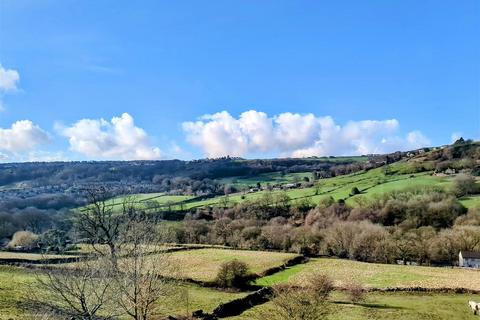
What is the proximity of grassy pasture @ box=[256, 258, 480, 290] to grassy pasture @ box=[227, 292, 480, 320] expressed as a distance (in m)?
3.67

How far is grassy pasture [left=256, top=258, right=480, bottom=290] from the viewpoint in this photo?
57.3 m

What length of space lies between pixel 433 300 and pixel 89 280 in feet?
126

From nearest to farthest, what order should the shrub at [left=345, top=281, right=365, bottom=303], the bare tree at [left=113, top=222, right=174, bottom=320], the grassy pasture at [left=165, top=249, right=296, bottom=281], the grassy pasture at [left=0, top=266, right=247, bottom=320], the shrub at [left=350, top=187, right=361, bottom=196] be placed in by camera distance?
the bare tree at [left=113, top=222, right=174, bottom=320], the grassy pasture at [left=0, top=266, right=247, bottom=320], the shrub at [left=345, top=281, right=365, bottom=303], the grassy pasture at [left=165, top=249, right=296, bottom=281], the shrub at [left=350, top=187, right=361, bottom=196]

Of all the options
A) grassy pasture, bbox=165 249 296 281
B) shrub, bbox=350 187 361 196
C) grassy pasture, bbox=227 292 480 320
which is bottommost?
grassy pasture, bbox=227 292 480 320

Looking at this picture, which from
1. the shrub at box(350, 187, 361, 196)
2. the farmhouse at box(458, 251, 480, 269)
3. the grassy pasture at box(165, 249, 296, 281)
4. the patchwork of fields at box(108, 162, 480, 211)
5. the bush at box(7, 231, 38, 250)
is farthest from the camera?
the shrub at box(350, 187, 361, 196)

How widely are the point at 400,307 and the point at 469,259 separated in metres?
34.5

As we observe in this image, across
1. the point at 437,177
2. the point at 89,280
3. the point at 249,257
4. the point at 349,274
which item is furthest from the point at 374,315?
the point at 437,177

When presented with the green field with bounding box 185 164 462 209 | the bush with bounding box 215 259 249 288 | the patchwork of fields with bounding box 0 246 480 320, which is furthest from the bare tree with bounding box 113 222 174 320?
the green field with bounding box 185 164 462 209

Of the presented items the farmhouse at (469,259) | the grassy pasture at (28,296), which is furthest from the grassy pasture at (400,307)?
the farmhouse at (469,259)

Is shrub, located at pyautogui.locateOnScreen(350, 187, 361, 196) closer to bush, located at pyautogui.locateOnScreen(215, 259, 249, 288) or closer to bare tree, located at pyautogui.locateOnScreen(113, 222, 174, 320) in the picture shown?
bush, located at pyautogui.locateOnScreen(215, 259, 249, 288)

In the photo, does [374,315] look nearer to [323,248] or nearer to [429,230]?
[323,248]

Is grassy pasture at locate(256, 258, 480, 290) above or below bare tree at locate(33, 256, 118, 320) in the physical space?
below

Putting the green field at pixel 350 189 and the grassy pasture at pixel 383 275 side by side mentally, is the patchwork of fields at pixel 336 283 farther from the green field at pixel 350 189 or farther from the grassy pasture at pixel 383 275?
the green field at pixel 350 189

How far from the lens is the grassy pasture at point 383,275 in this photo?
57312 mm
